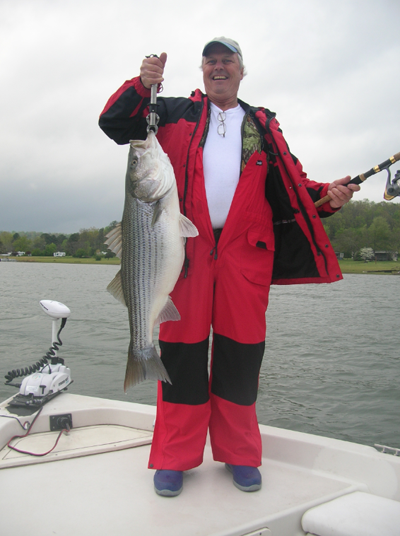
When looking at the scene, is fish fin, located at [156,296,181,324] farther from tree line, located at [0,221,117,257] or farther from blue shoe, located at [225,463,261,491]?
tree line, located at [0,221,117,257]

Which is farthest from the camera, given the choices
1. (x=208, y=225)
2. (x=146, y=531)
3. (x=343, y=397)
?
(x=343, y=397)

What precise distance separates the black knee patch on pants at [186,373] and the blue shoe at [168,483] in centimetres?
44

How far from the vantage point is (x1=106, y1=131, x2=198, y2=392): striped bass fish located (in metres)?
2.51

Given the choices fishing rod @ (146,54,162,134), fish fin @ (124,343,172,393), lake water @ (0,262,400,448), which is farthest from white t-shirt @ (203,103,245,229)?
lake water @ (0,262,400,448)

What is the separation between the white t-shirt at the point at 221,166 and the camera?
2773 mm

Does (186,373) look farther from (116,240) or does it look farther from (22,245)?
(22,245)

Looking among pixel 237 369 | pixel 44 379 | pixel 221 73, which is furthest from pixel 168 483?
pixel 221 73

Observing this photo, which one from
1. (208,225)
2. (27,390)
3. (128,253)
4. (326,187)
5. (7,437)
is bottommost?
(7,437)

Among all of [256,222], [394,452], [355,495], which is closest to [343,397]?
[394,452]

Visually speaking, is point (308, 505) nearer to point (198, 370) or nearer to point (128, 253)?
point (198, 370)

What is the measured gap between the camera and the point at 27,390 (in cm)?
371

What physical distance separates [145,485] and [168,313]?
118 cm

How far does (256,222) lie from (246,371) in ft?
3.28

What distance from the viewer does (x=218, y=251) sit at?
2.70m
